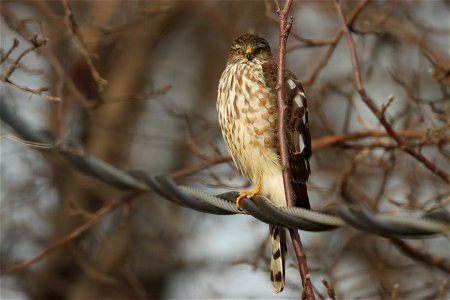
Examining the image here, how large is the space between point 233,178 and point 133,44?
4764 mm

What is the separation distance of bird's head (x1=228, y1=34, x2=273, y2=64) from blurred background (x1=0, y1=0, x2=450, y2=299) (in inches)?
16.6

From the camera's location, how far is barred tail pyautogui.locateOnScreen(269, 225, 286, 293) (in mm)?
4953

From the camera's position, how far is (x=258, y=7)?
361 inches

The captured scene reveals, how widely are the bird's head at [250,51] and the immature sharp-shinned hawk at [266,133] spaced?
237 mm

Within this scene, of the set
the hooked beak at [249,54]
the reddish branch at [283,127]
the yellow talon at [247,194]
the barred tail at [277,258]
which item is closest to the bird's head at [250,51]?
the hooked beak at [249,54]

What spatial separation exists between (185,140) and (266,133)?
113 inches

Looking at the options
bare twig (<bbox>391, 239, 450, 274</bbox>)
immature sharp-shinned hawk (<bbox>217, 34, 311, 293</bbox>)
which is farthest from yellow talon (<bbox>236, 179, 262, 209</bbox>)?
bare twig (<bbox>391, 239, 450, 274</bbox>)

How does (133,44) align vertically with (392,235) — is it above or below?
below

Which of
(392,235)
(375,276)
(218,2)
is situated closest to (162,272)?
(218,2)

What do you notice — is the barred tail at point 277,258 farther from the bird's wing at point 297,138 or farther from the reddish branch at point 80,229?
the reddish branch at point 80,229

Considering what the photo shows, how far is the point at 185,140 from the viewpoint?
7.75 metres

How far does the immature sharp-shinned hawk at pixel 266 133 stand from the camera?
16.0 ft

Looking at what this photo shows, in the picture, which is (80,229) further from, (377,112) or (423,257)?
(423,257)

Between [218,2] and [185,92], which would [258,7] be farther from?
[185,92]
